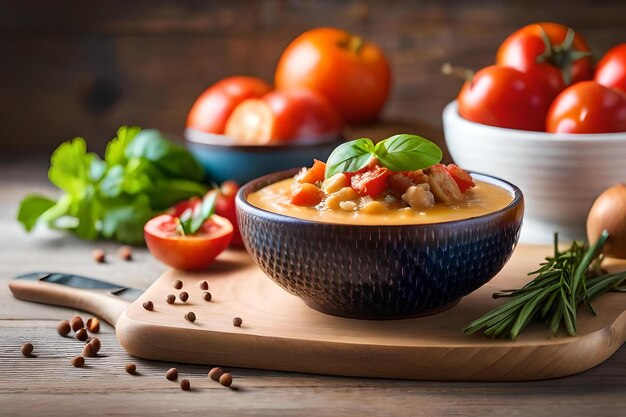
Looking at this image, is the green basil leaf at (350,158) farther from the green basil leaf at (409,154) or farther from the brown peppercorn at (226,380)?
the brown peppercorn at (226,380)

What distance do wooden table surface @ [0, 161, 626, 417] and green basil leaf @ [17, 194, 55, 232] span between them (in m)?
0.67

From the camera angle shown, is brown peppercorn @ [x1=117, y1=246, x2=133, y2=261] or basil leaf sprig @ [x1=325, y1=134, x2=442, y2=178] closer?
basil leaf sprig @ [x1=325, y1=134, x2=442, y2=178]

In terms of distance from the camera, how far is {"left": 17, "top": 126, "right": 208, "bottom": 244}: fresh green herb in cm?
217

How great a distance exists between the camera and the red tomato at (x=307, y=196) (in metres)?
1.54

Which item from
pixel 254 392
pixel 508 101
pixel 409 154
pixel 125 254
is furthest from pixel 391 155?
pixel 125 254

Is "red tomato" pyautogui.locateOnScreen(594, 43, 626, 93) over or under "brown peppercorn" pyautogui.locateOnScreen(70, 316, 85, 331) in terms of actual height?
over

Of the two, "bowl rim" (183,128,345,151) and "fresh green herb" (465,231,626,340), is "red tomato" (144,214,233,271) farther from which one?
"fresh green herb" (465,231,626,340)

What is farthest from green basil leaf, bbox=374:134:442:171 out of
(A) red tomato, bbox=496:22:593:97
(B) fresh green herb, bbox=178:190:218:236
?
(A) red tomato, bbox=496:22:593:97

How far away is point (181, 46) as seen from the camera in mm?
3064

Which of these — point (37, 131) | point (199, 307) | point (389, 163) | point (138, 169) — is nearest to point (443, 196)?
point (389, 163)

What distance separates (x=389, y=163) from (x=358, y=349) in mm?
301

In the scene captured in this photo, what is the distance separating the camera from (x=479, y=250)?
1.45 meters

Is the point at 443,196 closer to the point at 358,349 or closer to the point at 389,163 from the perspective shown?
the point at 389,163

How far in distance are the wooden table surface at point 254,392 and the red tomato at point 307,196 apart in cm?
29
